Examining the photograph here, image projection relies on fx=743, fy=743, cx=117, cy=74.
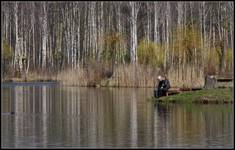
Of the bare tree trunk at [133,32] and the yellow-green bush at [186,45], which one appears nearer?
the yellow-green bush at [186,45]

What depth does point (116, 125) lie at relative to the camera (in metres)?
22.2

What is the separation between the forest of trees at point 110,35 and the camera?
61.1 meters

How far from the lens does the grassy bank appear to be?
1217 inches

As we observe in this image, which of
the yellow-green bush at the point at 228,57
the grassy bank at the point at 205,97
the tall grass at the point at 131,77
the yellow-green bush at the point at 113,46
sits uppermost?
the yellow-green bush at the point at 113,46

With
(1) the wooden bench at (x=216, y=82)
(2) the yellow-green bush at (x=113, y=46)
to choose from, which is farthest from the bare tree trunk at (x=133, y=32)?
(1) the wooden bench at (x=216, y=82)

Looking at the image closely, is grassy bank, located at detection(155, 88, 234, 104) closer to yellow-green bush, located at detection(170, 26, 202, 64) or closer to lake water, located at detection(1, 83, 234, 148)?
lake water, located at detection(1, 83, 234, 148)

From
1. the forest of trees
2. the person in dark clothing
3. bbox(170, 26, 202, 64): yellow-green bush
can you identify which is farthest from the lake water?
the forest of trees

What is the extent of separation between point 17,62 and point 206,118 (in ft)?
185

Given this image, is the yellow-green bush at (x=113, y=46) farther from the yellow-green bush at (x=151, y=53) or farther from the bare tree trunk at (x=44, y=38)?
the bare tree trunk at (x=44, y=38)

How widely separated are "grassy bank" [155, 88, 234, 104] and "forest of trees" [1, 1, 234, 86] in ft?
67.3

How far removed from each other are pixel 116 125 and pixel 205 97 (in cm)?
994

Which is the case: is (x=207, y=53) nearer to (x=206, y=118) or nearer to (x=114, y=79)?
(x=114, y=79)

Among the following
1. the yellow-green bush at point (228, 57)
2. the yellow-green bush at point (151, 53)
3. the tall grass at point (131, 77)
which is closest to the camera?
the tall grass at point (131, 77)

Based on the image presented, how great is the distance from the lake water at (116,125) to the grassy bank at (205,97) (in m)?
1.16
